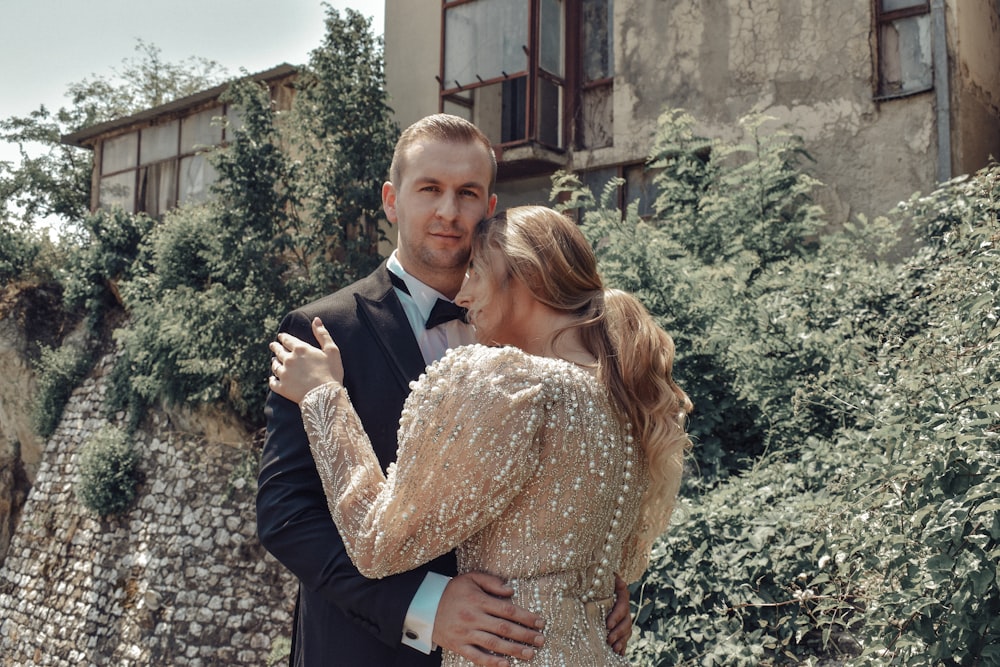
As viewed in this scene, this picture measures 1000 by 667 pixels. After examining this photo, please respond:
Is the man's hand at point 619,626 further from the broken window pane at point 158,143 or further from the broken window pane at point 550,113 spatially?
the broken window pane at point 158,143

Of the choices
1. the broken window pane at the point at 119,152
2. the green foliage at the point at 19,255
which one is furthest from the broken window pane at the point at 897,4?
the green foliage at the point at 19,255

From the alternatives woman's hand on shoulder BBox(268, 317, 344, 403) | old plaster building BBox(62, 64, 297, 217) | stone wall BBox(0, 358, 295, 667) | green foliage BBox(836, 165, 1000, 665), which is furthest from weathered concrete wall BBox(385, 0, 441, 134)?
woman's hand on shoulder BBox(268, 317, 344, 403)

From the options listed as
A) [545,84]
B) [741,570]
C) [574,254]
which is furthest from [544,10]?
[574,254]

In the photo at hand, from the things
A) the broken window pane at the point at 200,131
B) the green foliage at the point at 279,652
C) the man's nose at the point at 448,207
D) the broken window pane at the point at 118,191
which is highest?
the broken window pane at the point at 200,131

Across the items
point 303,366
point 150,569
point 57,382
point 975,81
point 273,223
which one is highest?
point 975,81

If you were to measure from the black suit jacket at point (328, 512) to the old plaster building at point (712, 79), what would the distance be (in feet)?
30.6

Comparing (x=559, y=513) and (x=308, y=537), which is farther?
(x=308, y=537)

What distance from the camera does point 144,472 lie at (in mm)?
13328

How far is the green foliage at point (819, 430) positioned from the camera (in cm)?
340

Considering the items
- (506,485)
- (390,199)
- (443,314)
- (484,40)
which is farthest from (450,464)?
(484,40)

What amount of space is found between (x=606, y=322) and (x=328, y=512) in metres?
0.91

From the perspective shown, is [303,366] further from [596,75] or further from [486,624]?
[596,75]

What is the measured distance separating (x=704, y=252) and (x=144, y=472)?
904cm

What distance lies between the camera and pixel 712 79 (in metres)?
11.9
